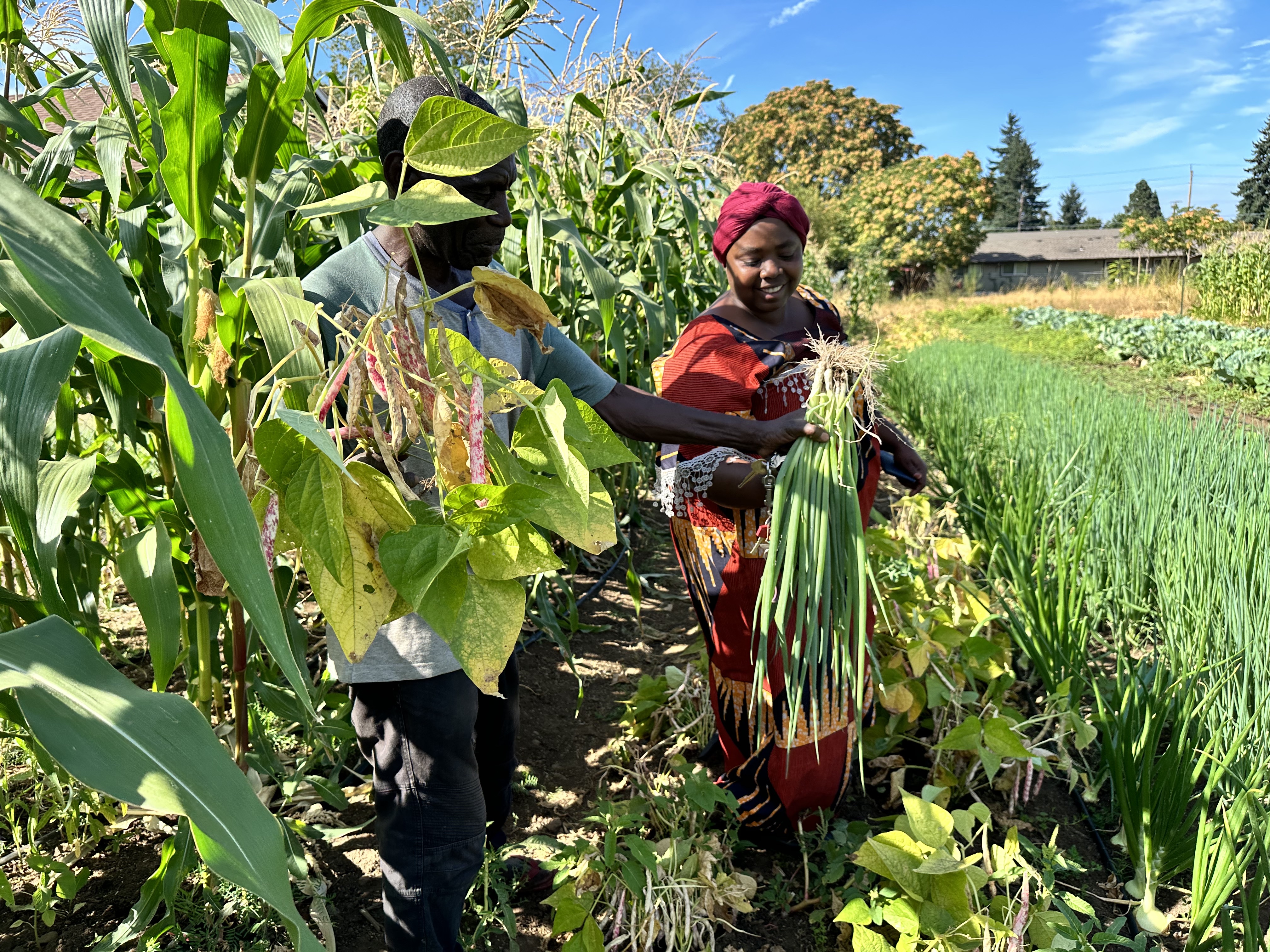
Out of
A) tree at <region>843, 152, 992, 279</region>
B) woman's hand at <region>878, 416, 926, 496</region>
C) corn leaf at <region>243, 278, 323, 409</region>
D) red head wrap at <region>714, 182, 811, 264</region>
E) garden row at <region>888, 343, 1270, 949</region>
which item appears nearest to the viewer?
corn leaf at <region>243, 278, 323, 409</region>

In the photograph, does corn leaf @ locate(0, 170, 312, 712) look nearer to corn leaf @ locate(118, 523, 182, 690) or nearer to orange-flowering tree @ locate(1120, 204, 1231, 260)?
corn leaf @ locate(118, 523, 182, 690)

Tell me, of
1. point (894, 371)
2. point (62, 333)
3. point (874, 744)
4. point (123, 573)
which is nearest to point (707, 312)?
point (874, 744)

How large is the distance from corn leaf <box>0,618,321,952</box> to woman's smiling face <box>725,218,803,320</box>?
60.3 inches

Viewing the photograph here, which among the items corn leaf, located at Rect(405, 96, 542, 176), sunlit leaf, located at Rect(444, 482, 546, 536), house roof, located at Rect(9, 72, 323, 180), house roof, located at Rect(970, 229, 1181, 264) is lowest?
sunlit leaf, located at Rect(444, 482, 546, 536)

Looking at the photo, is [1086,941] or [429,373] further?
[1086,941]

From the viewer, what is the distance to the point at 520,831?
1.97 m

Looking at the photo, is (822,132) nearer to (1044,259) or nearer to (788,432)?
(1044,259)

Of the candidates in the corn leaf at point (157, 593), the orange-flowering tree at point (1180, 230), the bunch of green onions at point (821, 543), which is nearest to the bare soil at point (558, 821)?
the bunch of green onions at point (821, 543)

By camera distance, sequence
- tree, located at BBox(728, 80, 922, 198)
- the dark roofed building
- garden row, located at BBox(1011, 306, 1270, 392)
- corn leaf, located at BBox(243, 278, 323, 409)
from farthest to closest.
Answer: the dark roofed building → tree, located at BBox(728, 80, 922, 198) → garden row, located at BBox(1011, 306, 1270, 392) → corn leaf, located at BBox(243, 278, 323, 409)

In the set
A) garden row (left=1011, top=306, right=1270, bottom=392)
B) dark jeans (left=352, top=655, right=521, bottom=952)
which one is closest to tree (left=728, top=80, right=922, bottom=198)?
garden row (left=1011, top=306, right=1270, bottom=392)

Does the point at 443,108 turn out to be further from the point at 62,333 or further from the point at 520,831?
the point at 520,831

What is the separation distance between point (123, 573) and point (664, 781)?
55.9 inches

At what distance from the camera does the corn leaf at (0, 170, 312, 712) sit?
49 cm

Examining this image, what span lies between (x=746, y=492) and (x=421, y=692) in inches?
30.2
